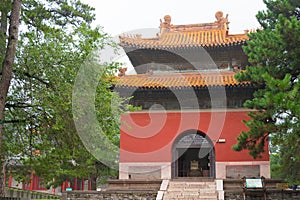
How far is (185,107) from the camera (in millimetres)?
13219

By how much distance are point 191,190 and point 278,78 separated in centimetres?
420

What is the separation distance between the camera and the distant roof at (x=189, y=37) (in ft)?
44.3

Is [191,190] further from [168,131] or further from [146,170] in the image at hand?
[168,131]

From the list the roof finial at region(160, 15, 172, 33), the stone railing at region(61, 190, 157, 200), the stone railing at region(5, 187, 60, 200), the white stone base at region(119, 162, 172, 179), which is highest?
the roof finial at region(160, 15, 172, 33)

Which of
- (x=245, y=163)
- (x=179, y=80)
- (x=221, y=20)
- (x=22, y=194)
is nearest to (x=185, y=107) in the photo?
(x=179, y=80)

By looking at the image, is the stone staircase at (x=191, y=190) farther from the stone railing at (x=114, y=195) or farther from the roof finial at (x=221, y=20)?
the roof finial at (x=221, y=20)

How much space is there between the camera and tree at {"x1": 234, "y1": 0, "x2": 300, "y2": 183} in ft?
24.2

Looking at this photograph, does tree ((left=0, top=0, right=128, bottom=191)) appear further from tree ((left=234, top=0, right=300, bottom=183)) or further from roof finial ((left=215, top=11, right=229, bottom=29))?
roof finial ((left=215, top=11, right=229, bottom=29))

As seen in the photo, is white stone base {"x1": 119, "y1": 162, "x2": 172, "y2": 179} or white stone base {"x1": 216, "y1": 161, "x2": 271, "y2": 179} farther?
white stone base {"x1": 119, "y1": 162, "x2": 172, "y2": 179}

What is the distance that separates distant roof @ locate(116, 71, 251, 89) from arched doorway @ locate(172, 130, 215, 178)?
1.79 meters

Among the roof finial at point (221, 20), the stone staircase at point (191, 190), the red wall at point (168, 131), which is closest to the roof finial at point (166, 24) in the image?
the roof finial at point (221, 20)

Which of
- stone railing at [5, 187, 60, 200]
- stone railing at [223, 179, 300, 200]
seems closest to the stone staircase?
stone railing at [223, 179, 300, 200]

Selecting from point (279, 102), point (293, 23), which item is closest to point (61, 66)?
point (279, 102)

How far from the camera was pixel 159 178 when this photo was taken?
12844 mm
